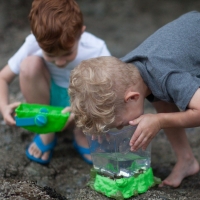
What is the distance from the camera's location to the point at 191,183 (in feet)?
6.83

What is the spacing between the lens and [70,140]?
2592 mm

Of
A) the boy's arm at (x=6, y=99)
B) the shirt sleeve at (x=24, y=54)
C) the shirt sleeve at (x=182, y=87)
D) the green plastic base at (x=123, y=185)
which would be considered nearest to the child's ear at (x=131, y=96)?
the shirt sleeve at (x=182, y=87)

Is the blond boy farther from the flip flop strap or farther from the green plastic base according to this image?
the flip flop strap

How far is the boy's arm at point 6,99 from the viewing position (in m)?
2.18

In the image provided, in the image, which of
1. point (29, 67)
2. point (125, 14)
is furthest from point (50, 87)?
point (125, 14)

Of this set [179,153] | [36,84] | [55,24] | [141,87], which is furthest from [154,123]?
[36,84]

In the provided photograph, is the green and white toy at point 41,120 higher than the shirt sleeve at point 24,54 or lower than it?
lower

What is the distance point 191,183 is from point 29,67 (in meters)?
0.97

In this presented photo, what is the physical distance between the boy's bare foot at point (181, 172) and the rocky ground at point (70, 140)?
35 mm

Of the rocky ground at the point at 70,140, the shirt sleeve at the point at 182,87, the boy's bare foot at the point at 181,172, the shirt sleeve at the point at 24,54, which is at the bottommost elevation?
the rocky ground at the point at 70,140

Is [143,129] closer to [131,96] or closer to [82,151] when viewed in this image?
[131,96]

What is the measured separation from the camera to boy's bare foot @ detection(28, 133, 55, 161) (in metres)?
2.33

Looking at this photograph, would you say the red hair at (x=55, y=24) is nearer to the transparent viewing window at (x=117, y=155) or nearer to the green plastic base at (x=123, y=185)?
the transparent viewing window at (x=117, y=155)

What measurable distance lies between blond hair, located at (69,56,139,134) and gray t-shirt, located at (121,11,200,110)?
120mm
